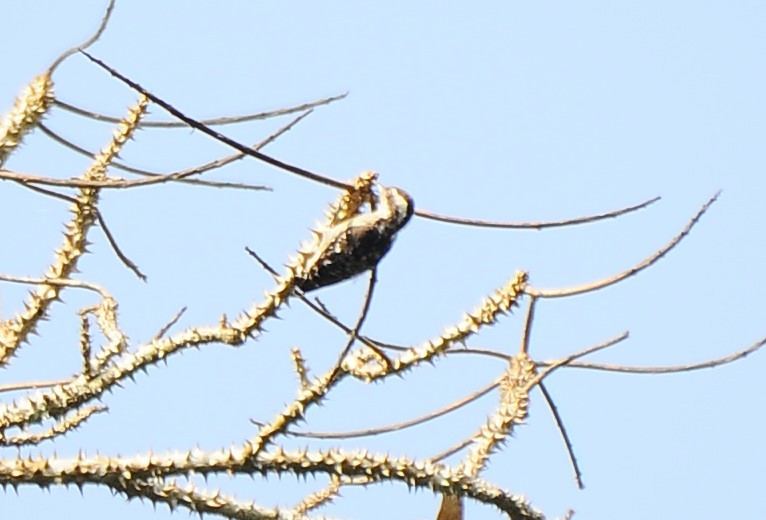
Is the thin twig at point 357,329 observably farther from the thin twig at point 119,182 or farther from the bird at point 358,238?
the thin twig at point 119,182

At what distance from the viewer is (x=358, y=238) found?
6.46ft

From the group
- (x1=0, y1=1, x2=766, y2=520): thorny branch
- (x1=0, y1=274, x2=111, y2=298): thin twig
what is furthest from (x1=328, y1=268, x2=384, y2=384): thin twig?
(x1=0, y1=274, x2=111, y2=298): thin twig

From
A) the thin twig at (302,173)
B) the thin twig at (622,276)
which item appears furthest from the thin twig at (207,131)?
the thin twig at (622,276)

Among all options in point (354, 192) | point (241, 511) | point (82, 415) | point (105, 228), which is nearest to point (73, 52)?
point (105, 228)

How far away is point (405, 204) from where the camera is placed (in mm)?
1983

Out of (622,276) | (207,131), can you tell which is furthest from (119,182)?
(622,276)

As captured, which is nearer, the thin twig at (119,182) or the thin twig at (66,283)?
the thin twig at (119,182)

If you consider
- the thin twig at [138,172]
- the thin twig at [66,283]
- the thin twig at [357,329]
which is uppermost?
the thin twig at [138,172]

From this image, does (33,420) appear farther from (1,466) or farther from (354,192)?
(354,192)

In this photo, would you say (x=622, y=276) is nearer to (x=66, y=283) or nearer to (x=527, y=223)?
(x=527, y=223)

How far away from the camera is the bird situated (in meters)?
1.96

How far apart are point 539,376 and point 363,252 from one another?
462 millimetres

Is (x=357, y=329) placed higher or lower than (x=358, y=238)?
lower

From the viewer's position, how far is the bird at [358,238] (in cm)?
196
